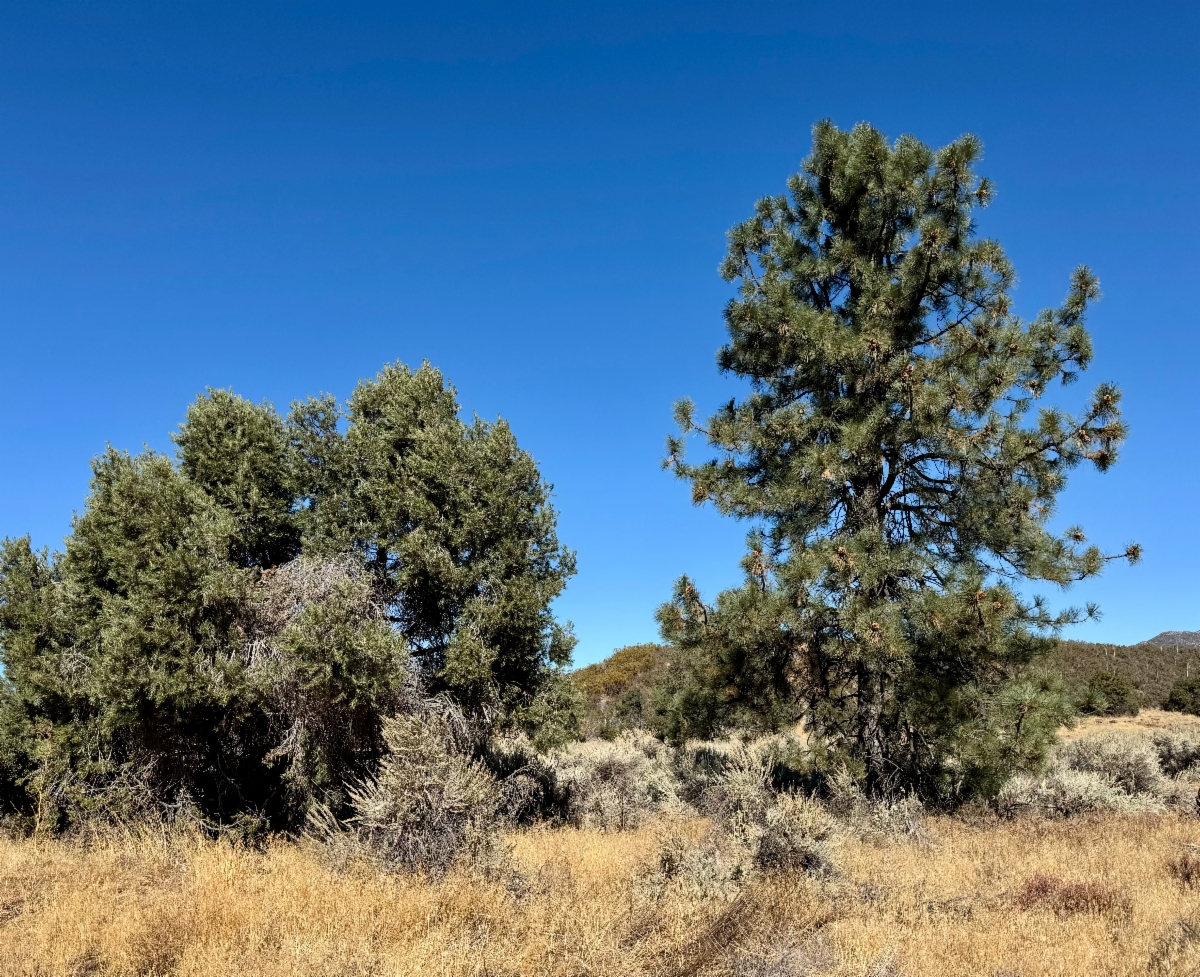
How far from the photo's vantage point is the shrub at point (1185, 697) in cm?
3491

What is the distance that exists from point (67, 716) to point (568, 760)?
9.27 meters

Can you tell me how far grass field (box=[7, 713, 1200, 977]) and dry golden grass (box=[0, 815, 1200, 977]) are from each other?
0.06 feet

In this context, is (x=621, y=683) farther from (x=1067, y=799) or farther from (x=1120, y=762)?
(x=1067, y=799)

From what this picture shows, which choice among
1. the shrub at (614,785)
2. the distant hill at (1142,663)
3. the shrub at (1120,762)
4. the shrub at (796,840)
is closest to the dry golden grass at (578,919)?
the shrub at (796,840)

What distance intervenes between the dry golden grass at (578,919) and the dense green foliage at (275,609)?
242 cm

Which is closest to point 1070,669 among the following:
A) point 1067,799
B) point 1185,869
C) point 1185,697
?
point 1185,697

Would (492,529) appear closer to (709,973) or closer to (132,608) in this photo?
(132,608)

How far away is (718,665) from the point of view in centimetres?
1098

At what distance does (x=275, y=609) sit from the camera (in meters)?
10.5

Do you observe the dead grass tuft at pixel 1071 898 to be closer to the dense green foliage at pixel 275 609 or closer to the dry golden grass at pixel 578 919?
the dry golden grass at pixel 578 919

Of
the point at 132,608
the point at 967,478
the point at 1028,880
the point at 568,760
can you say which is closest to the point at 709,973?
the point at 1028,880

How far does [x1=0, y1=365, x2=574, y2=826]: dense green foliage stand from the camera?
973 centimetres

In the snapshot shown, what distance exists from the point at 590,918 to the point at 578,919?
0.15 m

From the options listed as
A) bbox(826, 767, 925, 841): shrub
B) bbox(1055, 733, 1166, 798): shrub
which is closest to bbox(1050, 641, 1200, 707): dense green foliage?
bbox(1055, 733, 1166, 798): shrub
